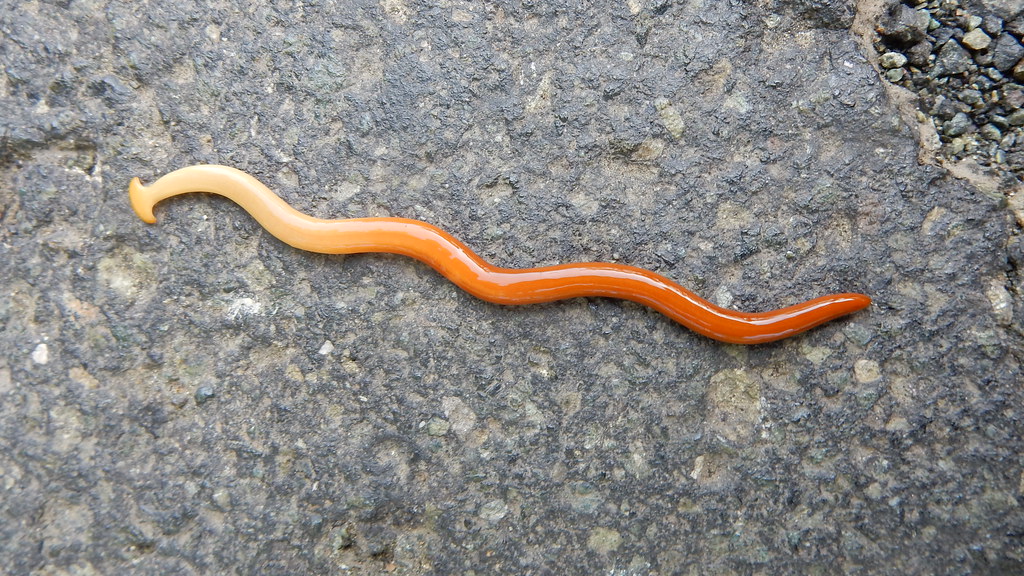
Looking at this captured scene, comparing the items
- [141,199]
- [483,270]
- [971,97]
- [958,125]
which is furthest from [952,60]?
[141,199]

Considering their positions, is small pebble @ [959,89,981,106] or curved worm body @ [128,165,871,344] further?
small pebble @ [959,89,981,106]

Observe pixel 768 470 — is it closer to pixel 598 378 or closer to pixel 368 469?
pixel 598 378

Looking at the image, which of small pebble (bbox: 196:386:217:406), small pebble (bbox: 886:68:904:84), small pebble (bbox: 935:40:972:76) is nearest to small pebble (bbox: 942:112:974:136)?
small pebble (bbox: 935:40:972:76)

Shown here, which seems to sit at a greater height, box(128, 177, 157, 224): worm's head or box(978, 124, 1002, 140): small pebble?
box(978, 124, 1002, 140): small pebble

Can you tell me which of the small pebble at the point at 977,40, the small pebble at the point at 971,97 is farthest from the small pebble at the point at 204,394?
the small pebble at the point at 977,40

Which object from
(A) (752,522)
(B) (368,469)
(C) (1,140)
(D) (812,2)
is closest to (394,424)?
(B) (368,469)

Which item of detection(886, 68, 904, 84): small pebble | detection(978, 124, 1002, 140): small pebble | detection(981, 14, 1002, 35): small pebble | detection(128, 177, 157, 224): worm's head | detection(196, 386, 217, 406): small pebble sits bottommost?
detection(196, 386, 217, 406): small pebble

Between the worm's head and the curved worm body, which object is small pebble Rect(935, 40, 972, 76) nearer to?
the curved worm body
